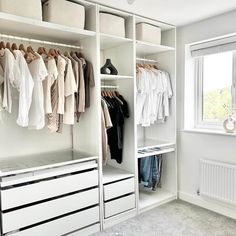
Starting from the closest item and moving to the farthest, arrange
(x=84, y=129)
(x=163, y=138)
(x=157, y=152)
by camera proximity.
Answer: (x=84, y=129)
(x=157, y=152)
(x=163, y=138)

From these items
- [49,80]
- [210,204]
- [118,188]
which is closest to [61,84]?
[49,80]

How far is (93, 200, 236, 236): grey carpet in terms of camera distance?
2.33 meters

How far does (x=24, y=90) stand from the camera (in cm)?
197

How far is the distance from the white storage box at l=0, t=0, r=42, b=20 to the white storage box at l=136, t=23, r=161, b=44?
1.17m

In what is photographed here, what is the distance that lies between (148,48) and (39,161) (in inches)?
71.5

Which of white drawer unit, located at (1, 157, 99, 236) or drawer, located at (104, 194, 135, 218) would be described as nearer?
white drawer unit, located at (1, 157, 99, 236)

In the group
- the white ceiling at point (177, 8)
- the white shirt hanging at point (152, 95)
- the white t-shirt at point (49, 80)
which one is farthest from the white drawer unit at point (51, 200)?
the white ceiling at point (177, 8)

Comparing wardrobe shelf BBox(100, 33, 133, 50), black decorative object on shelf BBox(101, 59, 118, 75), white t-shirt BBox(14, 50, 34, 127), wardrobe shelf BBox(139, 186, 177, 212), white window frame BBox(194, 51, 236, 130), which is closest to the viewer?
white t-shirt BBox(14, 50, 34, 127)

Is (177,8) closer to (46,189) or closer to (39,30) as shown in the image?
(39,30)

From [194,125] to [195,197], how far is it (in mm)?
913

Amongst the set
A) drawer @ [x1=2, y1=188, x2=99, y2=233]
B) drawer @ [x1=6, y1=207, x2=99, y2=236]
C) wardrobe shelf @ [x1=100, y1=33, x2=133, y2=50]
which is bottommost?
drawer @ [x1=6, y1=207, x2=99, y2=236]

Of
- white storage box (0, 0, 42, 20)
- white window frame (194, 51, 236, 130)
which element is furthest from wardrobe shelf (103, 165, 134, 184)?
white storage box (0, 0, 42, 20)

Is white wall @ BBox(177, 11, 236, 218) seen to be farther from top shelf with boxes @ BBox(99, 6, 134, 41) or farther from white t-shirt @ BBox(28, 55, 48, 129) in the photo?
white t-shirt @ BBox(28, 55, 48, 129)

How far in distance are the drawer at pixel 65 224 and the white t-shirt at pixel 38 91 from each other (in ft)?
2.86
